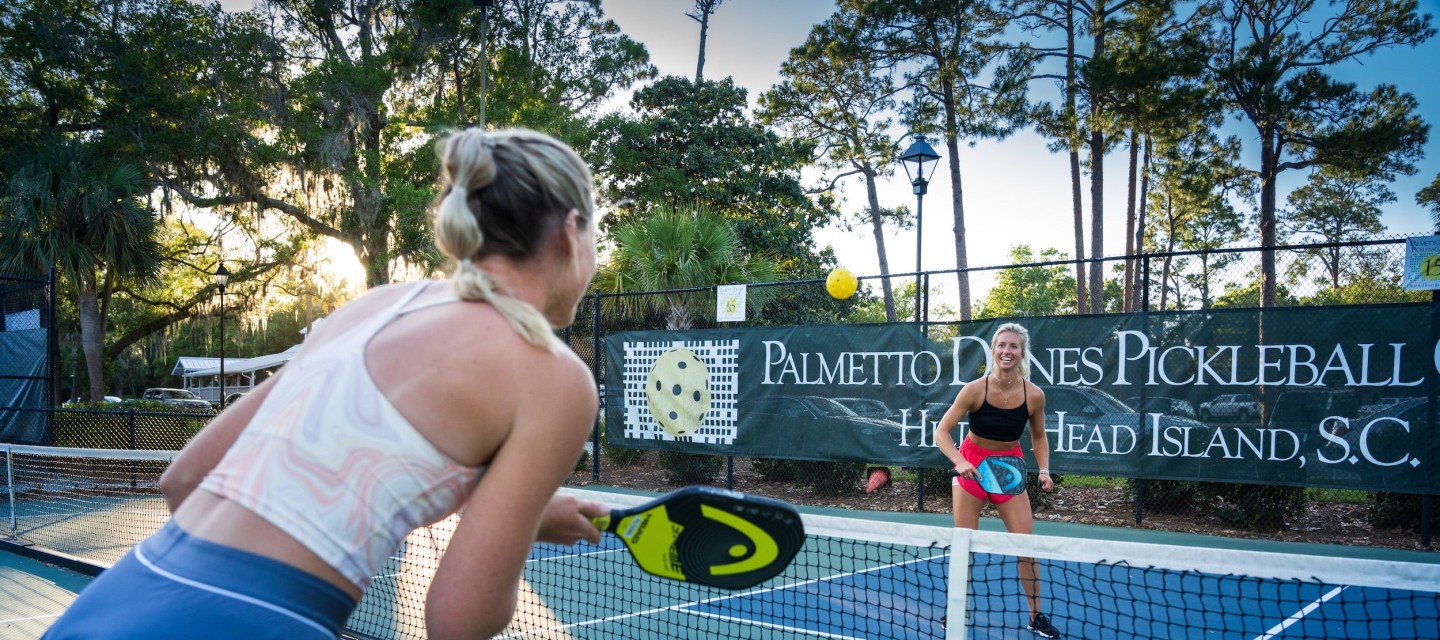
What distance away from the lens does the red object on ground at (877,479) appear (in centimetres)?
1069

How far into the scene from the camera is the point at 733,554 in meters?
1.90

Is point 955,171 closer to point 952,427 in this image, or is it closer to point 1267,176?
point 1267,176

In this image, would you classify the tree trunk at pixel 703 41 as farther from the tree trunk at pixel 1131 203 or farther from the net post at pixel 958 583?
the net post at pixel 958 583

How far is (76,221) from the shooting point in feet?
59.2

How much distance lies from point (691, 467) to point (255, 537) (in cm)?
1123

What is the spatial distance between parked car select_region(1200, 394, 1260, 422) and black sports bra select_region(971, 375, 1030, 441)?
385cm

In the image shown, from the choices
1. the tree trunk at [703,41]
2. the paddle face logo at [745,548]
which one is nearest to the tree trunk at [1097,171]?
the tree trunk at [703,41]

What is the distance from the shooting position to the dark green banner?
25.7ft

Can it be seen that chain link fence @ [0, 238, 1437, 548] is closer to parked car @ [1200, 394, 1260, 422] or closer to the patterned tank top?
parked car @ [1200, 394, 1260, 422]

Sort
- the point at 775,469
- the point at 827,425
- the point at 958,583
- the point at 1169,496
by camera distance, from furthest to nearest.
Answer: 1. the point at 775,469
2. the point at 827,425
3. the point at 1169,496
4. the point at 958,583

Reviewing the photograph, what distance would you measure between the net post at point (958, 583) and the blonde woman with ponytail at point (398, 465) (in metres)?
1.80

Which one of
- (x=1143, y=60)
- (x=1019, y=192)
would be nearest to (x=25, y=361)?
(x=1143, y=60)

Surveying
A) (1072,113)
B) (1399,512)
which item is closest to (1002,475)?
(1399,512)

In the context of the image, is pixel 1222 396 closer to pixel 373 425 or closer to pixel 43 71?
pixel 373 425
